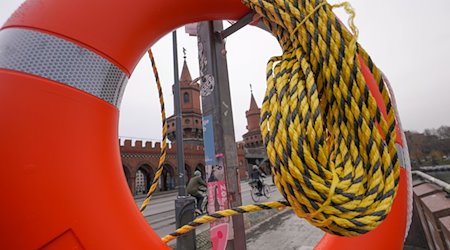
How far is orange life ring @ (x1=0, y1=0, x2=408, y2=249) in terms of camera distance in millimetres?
629

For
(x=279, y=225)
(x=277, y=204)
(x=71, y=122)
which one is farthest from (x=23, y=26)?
(x=279, y=225)

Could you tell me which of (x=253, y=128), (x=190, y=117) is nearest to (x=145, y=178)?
(x=190, y=117)

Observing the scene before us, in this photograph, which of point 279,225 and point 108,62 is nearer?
point 108,62

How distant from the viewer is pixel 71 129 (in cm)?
70

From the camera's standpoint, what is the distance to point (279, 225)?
4348mm

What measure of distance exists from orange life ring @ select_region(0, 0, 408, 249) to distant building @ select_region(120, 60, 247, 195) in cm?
1081

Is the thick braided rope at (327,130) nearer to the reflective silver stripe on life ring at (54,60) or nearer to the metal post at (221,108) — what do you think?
the reflective silver stripe on life ring at (54,60)

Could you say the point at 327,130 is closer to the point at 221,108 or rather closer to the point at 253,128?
the point at 221,108

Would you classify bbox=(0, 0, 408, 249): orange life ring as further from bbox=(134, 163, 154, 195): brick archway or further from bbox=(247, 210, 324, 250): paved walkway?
bbox=(134, 163, 154, 195): brick archway

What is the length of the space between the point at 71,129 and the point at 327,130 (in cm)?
75

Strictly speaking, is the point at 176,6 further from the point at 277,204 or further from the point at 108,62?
the point at 277,204

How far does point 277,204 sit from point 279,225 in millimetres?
4036

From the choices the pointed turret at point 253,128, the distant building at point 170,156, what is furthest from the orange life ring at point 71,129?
the pointed turret at point 253,128

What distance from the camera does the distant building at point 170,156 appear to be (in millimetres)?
18328
